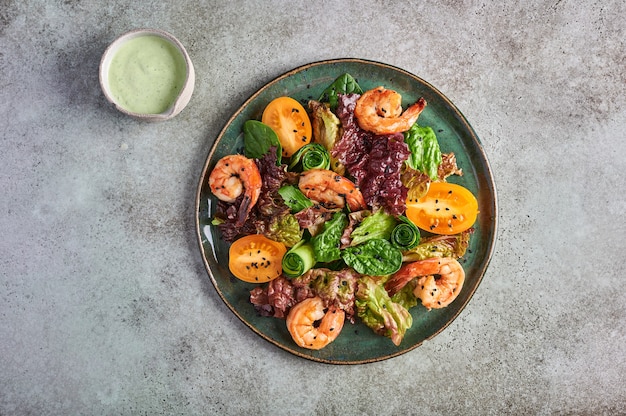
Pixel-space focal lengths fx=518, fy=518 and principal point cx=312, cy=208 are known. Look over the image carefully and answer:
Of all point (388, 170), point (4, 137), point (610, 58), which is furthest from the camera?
point (610, 58)

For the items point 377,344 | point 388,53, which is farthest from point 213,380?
point 388,53

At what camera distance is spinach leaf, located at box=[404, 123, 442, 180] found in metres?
3.20

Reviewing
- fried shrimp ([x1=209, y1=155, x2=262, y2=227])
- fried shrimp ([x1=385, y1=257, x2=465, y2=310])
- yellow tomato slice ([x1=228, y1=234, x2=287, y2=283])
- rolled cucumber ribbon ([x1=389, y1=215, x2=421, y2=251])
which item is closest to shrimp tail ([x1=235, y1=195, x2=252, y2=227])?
fried shrimp ([x1=209, y1=155, x2=262, y2=227])

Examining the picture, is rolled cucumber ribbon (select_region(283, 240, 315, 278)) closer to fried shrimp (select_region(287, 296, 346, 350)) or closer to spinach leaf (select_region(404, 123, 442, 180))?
fried shrimp (select_region(287, 296, 346, 350))

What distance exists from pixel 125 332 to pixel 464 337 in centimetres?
227

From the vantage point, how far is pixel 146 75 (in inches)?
123

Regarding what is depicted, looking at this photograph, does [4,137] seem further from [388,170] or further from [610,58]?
[610,58]

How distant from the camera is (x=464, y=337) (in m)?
3.53

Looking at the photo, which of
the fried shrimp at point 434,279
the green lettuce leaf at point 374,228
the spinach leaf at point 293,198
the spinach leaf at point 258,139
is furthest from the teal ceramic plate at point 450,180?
the green lettuce leaf at point 374,228

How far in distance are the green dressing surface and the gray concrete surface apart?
28 centimetres

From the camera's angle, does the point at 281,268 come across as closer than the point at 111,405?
Yes

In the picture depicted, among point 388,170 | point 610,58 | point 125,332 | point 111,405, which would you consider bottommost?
point 111,405

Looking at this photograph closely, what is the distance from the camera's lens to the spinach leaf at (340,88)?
3.20 m

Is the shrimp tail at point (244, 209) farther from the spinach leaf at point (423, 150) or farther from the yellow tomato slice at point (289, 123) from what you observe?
the spinach leaf at point (423, 150)
